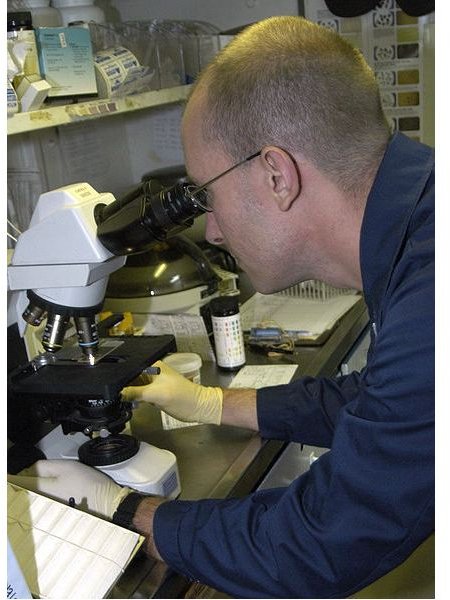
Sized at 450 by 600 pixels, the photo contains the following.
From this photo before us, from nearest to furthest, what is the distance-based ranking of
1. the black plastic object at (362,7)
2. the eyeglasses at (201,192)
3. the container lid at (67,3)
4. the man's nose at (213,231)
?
the eyeglasses at (201,192), the man's nose at (213,231), the container lid at (67,3), the black plastic object at (362,7)

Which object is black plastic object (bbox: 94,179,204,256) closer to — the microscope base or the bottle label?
the microscope base

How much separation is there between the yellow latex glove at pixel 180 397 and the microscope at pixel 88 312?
19 centimetres

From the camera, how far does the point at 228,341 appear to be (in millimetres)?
1882

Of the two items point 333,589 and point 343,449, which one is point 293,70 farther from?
point 333,589

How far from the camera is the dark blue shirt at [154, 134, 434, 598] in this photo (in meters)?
1.02

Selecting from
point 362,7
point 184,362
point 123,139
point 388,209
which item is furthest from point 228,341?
point 362,7

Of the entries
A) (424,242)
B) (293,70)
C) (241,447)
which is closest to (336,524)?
(424,242)

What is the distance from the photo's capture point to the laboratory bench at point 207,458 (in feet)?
3.85

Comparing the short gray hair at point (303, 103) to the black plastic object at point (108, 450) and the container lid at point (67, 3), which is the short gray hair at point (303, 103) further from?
the container lid at point (67, 3)

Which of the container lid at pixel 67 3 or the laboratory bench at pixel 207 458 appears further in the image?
the container lid at pixel 67 3

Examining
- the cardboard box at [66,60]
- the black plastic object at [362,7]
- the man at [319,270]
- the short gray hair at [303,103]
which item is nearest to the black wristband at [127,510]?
the man at [319,270]

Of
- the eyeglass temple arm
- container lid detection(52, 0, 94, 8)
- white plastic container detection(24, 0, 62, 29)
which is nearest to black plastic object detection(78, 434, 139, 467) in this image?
the eyeglass temple arm

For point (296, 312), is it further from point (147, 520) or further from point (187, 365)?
point (147, 520)

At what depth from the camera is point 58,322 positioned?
1298 millimetres
